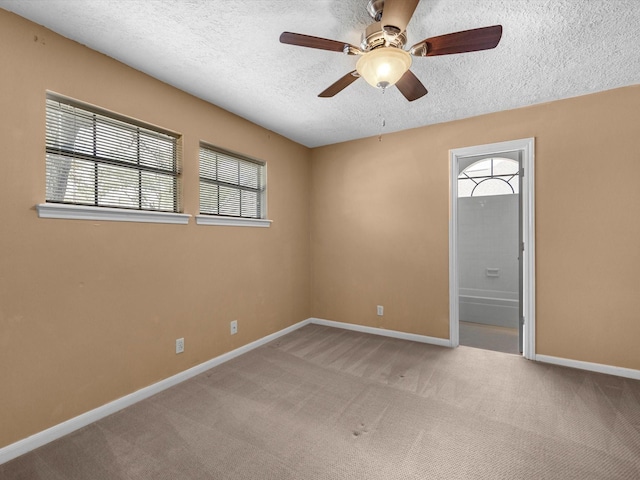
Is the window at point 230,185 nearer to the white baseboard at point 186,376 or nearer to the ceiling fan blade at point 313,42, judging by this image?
the white baseboard at point 186,376

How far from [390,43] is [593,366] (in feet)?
10.3

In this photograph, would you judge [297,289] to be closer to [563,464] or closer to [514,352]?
[514,352]

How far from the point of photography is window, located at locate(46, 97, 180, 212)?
188cm

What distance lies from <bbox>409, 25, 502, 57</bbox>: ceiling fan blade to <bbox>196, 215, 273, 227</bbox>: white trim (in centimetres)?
206

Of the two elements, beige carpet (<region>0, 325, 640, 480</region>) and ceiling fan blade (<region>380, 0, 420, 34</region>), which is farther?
beige carpet (<region>0, 325, 640, 480</region>)

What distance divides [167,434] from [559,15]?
3.34 metres

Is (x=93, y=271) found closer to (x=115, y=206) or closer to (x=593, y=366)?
(x=115, y=206)

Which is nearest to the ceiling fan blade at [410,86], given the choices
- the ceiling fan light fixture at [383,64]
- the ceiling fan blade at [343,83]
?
the ceiling fan light fixture at [383,64]

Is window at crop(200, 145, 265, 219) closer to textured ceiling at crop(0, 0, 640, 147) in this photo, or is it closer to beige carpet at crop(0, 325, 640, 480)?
textured ceiling at crop(0, 0, 640, 147)

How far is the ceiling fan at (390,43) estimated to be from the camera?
1354 millimetres

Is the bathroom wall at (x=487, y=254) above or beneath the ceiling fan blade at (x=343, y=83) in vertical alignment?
beneath

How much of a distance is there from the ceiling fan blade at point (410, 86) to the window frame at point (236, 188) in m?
1.80

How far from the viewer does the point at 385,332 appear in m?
3.66

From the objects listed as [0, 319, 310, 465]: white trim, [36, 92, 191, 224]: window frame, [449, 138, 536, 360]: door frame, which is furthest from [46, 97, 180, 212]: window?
[449, 138, 536, 360]: door frame
